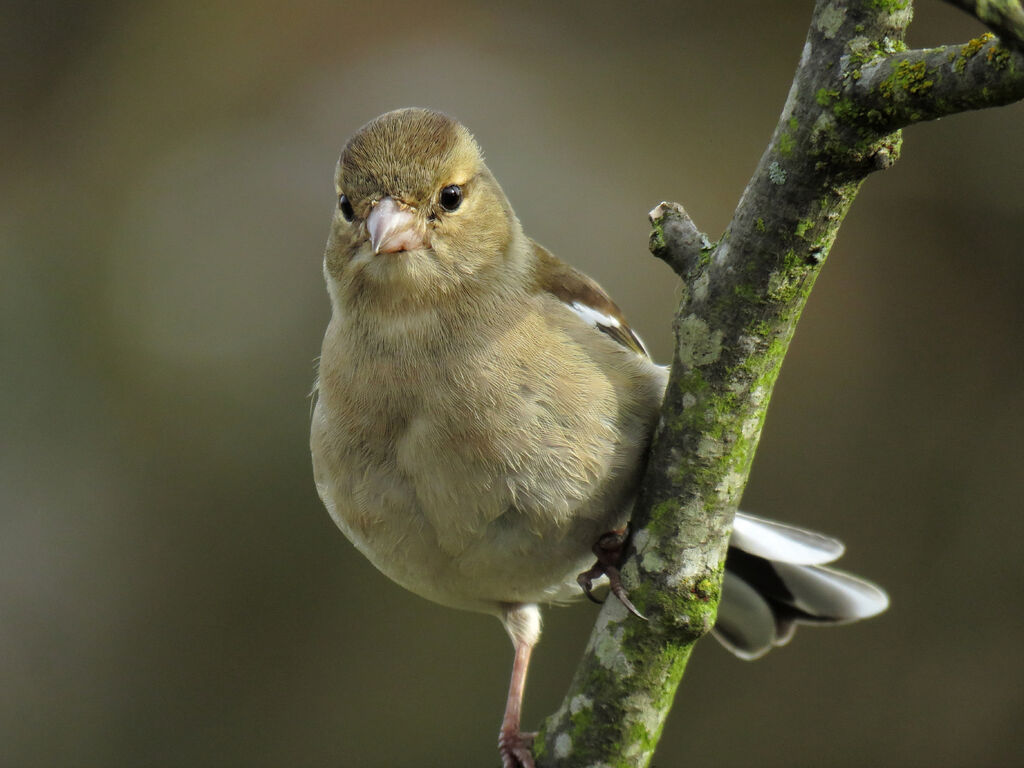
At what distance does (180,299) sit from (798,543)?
4.48 meters

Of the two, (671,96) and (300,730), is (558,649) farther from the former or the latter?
(671,96)

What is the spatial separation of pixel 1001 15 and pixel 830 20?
597 mm

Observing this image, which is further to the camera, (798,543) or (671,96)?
(671,96)

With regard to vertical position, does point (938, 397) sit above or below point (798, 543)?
above

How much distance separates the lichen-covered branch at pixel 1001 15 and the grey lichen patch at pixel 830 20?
544mm

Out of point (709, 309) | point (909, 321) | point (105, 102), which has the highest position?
point (909, 321)

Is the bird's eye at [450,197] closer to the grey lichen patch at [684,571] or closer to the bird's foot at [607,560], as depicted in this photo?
the bird's foot at [607,560]

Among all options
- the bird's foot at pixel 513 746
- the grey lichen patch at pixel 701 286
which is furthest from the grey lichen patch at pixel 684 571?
the bird's foot at pixel 513 746

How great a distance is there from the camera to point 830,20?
7.26 feet

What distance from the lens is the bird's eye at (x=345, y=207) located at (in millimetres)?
3453

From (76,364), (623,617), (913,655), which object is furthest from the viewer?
(76,364)

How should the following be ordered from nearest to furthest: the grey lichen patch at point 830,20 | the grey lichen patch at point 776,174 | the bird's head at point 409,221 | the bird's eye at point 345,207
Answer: the grey lichen patch at point 830,20
the grey lichen patch at point 776,174
the bird's head at point 409,221
the bird's eye at point 345,207

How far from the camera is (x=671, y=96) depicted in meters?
6.87

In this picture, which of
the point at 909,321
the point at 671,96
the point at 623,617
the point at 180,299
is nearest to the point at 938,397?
the point at 909,321
